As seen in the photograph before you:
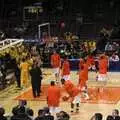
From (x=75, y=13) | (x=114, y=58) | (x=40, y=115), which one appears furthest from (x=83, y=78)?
(x=75, y=13)

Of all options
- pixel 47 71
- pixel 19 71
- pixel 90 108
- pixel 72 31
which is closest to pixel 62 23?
pixel 72 31

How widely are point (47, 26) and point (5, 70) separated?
1137 cm

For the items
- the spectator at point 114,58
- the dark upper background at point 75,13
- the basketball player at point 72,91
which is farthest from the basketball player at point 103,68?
the dark upper background at point 75,13

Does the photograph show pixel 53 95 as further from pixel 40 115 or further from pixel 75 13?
pixel 75 13

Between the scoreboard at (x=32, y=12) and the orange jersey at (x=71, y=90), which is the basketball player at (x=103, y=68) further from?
the scoreboard at (x=32, y=12)

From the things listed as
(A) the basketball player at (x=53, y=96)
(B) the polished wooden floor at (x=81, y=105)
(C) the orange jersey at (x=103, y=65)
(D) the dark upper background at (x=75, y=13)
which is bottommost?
(B) the polished wooden floor at (x=81, y=105)

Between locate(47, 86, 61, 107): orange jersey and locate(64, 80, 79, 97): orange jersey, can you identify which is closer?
locate(47, 86, 61, 107): orange jersey

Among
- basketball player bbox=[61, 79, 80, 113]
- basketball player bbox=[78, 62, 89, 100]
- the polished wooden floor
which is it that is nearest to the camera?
basketball player bbox=[61, 79, 80, 113]

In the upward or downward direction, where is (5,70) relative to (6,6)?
downward

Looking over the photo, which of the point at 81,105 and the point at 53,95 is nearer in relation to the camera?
the point at 53,95

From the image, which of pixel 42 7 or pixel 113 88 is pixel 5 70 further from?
pixel 42 7

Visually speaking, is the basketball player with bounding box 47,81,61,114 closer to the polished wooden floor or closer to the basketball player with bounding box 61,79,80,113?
the basketball player with bounding box 61,79,80,113

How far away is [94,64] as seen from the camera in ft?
100

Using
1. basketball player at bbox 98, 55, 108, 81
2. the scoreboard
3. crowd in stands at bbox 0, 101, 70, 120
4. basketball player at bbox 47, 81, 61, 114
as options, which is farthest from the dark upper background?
crowd in stands at bbox 0, 101, 70, 120
